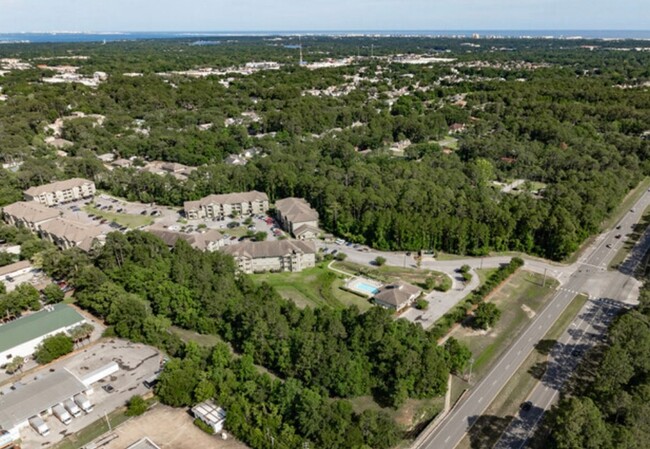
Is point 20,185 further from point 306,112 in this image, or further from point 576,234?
point 576,234

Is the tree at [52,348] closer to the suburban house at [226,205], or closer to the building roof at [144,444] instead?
the building roof at [144,444]

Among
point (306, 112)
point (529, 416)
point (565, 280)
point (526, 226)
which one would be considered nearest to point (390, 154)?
point (306, 112)

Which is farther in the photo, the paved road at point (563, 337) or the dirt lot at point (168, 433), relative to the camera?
the paved road at point (563, 337)

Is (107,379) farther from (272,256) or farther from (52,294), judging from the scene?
(272,256)

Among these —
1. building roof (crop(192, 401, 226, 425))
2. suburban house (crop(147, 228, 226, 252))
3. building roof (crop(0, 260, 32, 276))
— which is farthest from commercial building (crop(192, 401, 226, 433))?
building roof (crop(0, 260, 32, 276))

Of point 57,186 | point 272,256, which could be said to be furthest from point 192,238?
point 57,186

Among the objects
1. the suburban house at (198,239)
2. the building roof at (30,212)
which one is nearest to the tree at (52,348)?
the suburban house at (198,239)
